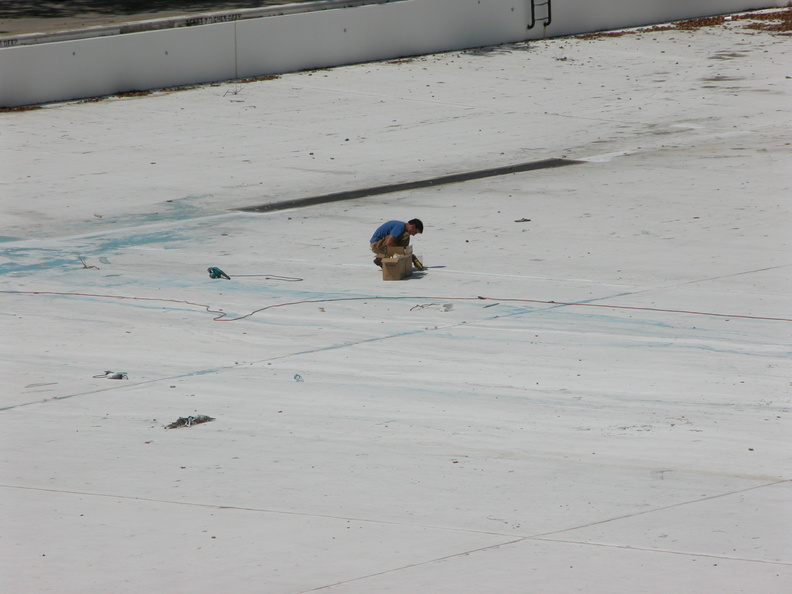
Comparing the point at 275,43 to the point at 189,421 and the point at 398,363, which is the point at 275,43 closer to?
the point at 398,363

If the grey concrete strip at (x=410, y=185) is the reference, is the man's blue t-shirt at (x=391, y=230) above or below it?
above

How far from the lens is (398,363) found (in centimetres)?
1064

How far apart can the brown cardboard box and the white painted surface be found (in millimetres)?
146

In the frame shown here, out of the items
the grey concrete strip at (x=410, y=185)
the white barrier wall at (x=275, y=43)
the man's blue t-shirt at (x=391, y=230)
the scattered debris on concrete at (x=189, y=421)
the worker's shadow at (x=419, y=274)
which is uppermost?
the white barrier wall at (x=275, y=43)

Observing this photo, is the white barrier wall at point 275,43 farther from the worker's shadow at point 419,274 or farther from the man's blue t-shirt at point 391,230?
the worker's shadow at point 419,274

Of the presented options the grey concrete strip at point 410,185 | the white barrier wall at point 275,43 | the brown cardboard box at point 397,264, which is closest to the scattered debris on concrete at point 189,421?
the brown cardboard box at point 397,264

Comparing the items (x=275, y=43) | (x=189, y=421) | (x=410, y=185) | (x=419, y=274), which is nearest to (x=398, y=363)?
(x=189, y=421)

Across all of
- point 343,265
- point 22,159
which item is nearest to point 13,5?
point 22,159

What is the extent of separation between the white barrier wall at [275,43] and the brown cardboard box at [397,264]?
12.9 m

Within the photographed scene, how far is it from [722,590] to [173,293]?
7.73 m

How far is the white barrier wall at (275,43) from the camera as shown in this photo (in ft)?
79.0

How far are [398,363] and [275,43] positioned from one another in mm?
17418

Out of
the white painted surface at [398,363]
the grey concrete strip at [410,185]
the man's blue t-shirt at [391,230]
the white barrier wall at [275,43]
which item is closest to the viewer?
the white painted surface at [398,363]

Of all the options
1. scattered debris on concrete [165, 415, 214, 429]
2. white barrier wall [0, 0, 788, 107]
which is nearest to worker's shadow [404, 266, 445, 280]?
scattered debris on concrete [165, 415, 214, 429]
